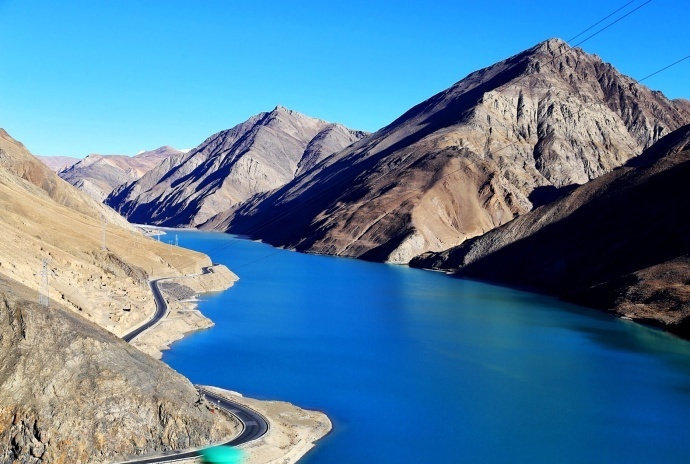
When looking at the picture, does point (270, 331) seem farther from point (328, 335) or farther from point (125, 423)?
point (125, 423)

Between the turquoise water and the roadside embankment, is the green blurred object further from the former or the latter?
the roadside embankment

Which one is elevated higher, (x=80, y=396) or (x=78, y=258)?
(x=78, y=258)

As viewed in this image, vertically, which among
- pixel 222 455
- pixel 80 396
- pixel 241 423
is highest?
pixel 80 396

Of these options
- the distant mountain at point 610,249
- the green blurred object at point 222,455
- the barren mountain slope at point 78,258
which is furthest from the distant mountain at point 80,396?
the distant mountain at point 610,249

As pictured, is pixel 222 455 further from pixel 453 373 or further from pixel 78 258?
pixel 78 258

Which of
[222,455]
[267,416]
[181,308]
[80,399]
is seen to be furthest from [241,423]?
[181,308]

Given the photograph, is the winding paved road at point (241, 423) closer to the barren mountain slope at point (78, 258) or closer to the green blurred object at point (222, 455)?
the green blurred object at point (222, 455)

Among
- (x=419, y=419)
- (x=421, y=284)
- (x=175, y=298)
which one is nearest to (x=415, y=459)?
(x=419, y=419)

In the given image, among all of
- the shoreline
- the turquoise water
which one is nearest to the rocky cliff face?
the shoreline

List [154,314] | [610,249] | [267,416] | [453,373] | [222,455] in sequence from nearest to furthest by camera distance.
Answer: [222,455]
[267,416]
[453,373]
[154,314]
[610,249]
